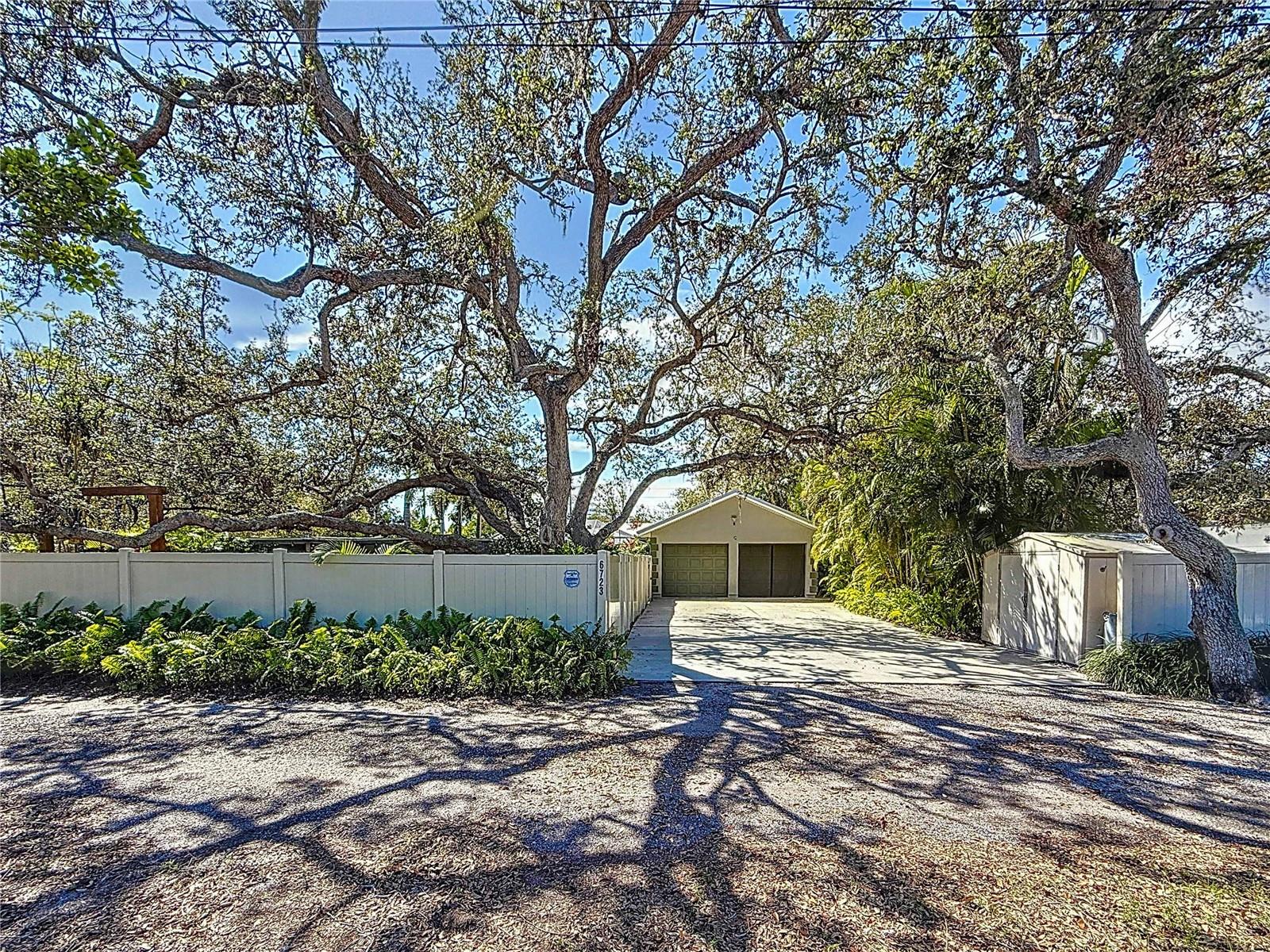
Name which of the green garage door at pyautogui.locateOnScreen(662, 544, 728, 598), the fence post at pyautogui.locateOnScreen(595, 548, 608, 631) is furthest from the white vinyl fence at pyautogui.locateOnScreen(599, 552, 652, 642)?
the green garage door at pyautogui.locateOnScreen(662, 544, 728, 598)

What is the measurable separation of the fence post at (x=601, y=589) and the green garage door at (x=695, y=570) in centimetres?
1175

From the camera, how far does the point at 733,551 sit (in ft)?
67.2

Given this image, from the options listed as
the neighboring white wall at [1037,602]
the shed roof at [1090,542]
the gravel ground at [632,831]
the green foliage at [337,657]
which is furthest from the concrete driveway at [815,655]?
the gravel ground at [632,831]

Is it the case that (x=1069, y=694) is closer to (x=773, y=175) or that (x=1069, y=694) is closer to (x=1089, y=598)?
(x=1089, y=598)

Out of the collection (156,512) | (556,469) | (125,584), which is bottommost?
(125,584)

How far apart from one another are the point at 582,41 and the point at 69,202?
554 centimetres

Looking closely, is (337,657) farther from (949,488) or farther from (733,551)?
(733,551)

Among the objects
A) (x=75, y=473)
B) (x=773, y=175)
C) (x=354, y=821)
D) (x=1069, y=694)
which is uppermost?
(x=773, y=175)

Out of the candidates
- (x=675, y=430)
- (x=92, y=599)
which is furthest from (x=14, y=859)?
(x=675, y=430)

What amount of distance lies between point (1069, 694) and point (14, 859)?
28.9 ft

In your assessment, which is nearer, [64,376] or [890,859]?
[890,859]

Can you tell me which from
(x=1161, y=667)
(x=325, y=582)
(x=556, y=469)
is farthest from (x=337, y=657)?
(x=1161, y=667)

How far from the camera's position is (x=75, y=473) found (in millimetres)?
11078

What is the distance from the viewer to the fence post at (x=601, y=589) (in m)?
8.59
